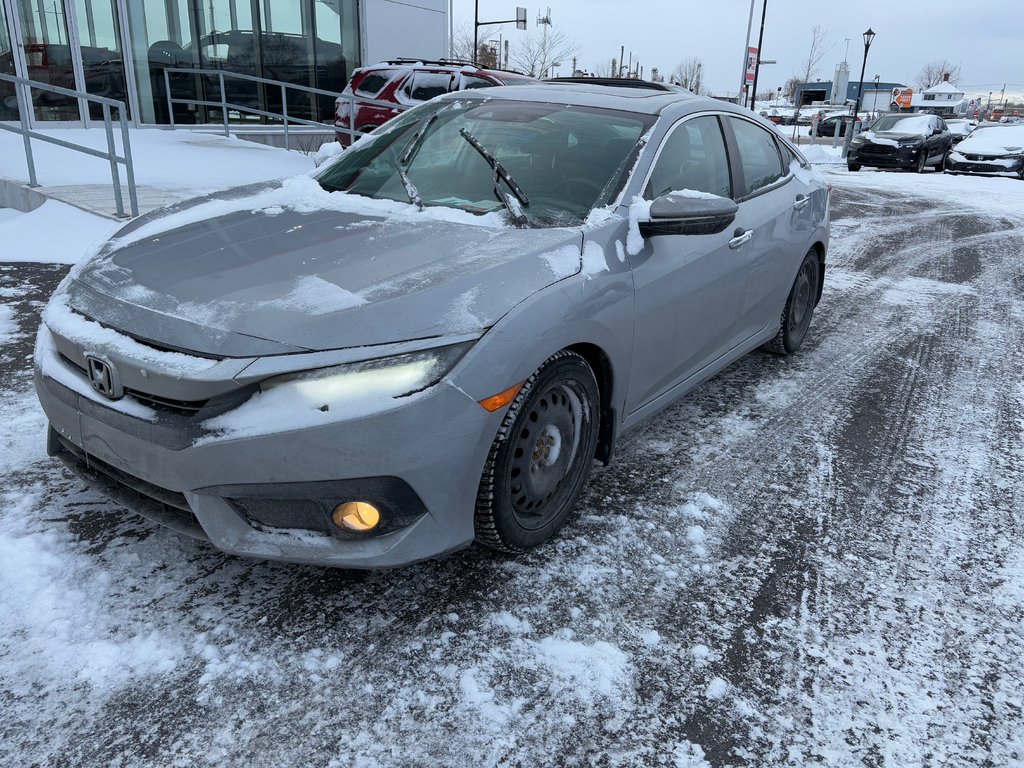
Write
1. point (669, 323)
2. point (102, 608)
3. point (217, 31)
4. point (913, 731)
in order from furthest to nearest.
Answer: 1. point (217, 31)
2. point (669, 323)
3. point (102, 608)
4. point (913, 731)

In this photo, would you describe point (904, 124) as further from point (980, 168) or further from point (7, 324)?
point (7, 324)

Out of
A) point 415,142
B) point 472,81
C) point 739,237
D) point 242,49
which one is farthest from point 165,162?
point 739,237

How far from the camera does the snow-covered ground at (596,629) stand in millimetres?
2002

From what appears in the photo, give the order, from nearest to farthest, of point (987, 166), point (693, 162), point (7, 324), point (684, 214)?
point (684, 214) < point (693, 162) < point (7, 324) < point (987, 166)

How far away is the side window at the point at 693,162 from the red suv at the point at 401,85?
28.6 ft

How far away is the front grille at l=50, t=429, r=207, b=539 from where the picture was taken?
2297 millimetres

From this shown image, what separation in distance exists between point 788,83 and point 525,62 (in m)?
56.1

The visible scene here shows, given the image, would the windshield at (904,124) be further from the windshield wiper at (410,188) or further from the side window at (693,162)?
the windshield wiper at (410,188)

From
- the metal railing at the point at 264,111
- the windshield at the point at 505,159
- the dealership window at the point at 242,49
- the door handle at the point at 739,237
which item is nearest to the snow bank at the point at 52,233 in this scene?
the metal railing at the point at 264,111

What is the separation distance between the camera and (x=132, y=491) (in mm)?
2451

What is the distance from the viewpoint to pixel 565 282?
2594mm

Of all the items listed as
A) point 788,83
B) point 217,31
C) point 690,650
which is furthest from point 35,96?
point 788,83

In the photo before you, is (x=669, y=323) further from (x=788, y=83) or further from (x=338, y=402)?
(x=788, y=83)

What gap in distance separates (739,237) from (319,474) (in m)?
2.46
